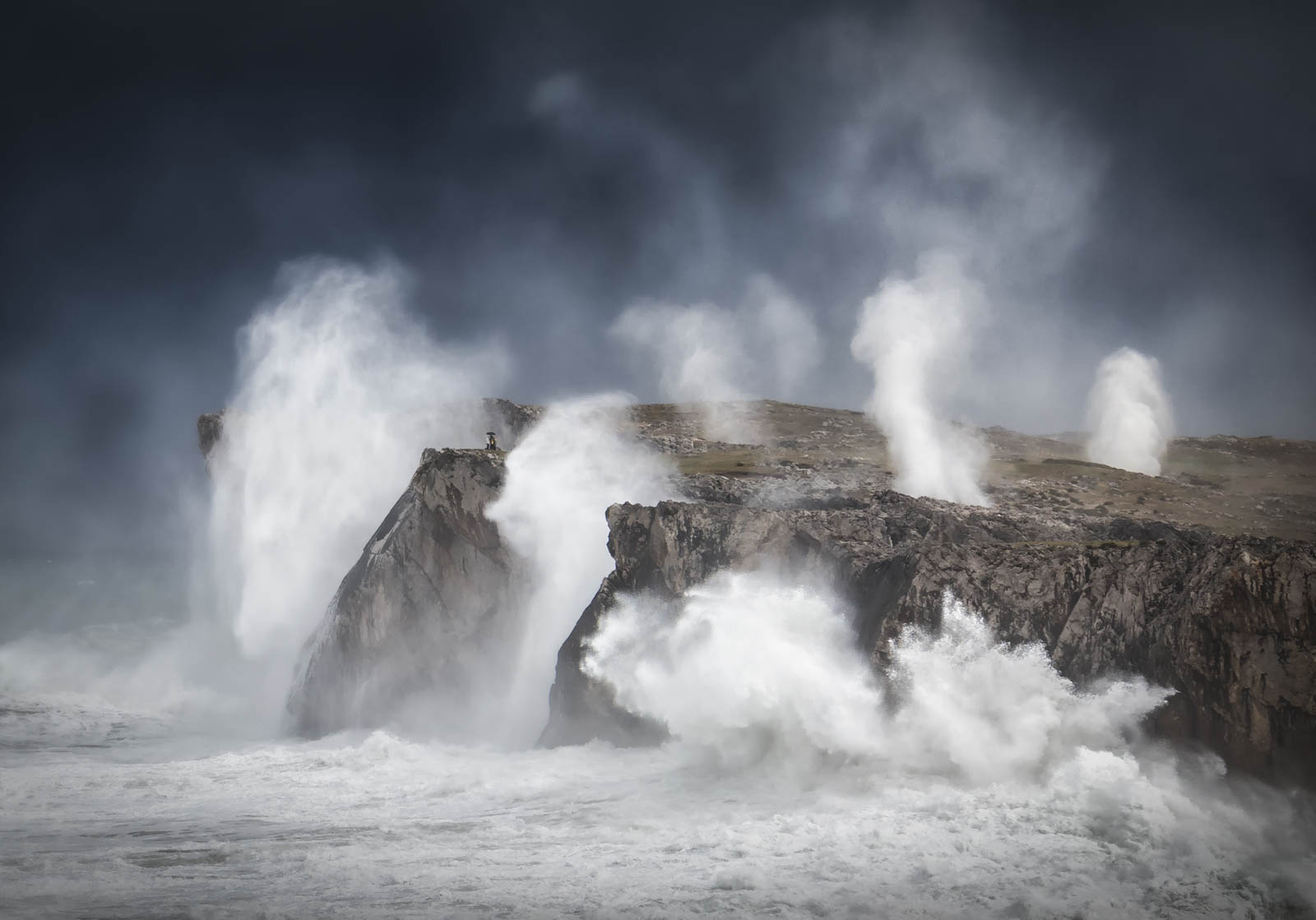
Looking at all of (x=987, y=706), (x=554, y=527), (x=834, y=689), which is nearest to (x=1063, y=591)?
(x=987, y=706)

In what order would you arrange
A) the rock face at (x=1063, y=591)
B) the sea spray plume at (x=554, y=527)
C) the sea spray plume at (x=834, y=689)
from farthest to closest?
the sea spray plume at (x=554, y=527) → the sea spray plume at (x=834, y=689) → the rock face at (x=1063, y=591)

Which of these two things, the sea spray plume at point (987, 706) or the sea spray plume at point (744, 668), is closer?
the sea spray plume at point (987, 706)

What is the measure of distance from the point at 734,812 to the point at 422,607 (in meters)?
23.3

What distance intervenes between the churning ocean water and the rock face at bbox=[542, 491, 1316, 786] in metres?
0.91

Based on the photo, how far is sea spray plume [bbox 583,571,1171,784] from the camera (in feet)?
78.2

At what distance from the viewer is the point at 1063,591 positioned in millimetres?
25719

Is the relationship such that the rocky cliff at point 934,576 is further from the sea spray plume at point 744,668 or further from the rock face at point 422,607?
the sea spray plume at point 744,668

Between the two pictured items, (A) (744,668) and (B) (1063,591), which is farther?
(A) (744,668)

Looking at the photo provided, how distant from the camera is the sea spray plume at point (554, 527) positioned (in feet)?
131

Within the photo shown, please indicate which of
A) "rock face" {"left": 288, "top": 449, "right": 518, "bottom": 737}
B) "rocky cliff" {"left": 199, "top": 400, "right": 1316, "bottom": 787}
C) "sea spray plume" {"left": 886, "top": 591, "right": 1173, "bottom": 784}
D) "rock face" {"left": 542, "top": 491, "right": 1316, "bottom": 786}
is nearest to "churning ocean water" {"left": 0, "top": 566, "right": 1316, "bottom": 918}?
"sea spray plume" {"left": 886, "top": 591, "right": 1173, "bottom": 784}

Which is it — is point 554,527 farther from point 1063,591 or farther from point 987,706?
point 1063,591

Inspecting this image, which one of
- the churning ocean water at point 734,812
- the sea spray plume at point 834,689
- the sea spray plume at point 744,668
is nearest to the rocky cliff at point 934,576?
the sea spray plume at point 834,689

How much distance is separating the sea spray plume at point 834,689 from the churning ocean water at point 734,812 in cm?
7

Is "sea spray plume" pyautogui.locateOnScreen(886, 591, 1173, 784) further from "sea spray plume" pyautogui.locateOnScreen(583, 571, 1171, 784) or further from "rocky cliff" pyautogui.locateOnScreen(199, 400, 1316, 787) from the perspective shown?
"rocky cliff" pyautogui.locateOnScreen(199, 400, 1316, 787)
